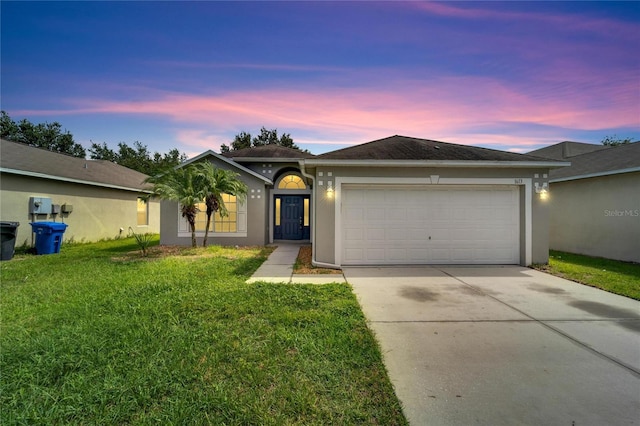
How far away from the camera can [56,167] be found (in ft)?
39.7

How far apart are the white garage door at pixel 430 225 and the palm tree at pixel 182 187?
5368 millimetres

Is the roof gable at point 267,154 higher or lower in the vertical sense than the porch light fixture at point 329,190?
higher

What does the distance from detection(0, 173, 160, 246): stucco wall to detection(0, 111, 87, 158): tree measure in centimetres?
2373

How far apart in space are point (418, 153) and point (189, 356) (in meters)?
7.32

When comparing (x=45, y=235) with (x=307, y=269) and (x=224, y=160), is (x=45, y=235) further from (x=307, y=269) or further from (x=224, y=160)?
(x=307, y=269)

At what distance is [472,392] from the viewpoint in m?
2.47

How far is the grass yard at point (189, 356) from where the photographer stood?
7.22ft

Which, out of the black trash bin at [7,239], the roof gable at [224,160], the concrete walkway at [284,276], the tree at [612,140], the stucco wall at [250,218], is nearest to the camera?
the concrete walkway at [284,276]

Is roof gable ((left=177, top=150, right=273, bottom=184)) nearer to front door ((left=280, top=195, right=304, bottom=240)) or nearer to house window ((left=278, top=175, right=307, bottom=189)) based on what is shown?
house window ((left=278, top=175, right=307, bottom=189))

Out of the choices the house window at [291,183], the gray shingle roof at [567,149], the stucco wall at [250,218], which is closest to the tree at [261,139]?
the house window at [291,183]

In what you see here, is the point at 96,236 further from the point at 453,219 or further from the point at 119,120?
the point at 453,219

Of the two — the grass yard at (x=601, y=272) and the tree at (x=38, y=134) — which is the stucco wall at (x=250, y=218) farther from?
the tree at (x=38, y=134)

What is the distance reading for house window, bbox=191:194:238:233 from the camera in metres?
12.0

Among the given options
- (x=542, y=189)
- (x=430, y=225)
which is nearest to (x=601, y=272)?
(x=542, y=189)
